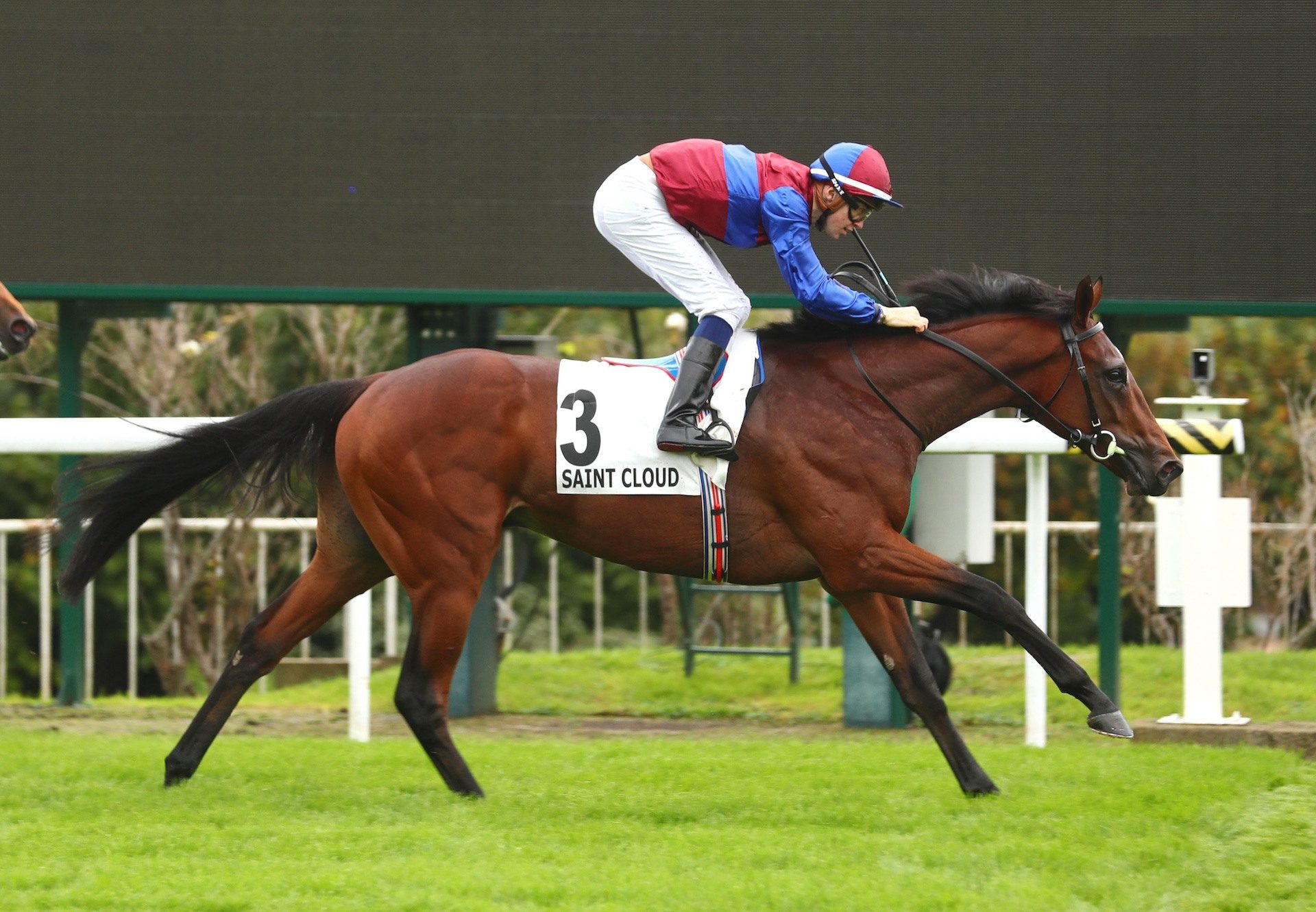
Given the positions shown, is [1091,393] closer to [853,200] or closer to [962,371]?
[962,371]

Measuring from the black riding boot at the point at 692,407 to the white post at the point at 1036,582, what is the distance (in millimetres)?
1650

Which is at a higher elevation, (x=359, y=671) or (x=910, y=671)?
(x=910, y=671)

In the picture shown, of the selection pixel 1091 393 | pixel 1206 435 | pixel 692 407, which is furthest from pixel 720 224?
pixel 1206 435

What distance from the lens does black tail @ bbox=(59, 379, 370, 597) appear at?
4.91 m

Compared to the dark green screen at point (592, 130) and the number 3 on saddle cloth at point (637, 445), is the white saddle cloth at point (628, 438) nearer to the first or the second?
the number 3 on saddle cloth at point (637, 445)

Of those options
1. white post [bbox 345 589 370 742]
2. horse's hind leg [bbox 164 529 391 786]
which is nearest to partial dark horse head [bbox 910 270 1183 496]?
horse's hind leg [bbox 164 529 391 786]

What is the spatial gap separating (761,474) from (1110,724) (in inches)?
47.0

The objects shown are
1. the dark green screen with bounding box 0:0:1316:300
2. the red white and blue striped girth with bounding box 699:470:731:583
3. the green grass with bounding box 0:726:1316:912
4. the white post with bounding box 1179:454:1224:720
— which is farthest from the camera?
the dark green screen with bounding box 0:0:1316:300

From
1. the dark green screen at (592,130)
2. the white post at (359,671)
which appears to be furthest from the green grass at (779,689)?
the dark green screen at (592,130)

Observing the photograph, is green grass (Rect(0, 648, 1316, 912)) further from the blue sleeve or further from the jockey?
the blue sleeve

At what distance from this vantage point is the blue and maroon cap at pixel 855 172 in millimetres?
4598

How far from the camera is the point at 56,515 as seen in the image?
4.99 metres

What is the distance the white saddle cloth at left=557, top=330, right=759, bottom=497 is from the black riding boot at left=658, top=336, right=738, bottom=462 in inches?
2.0

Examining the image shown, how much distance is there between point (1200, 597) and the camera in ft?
19.0
